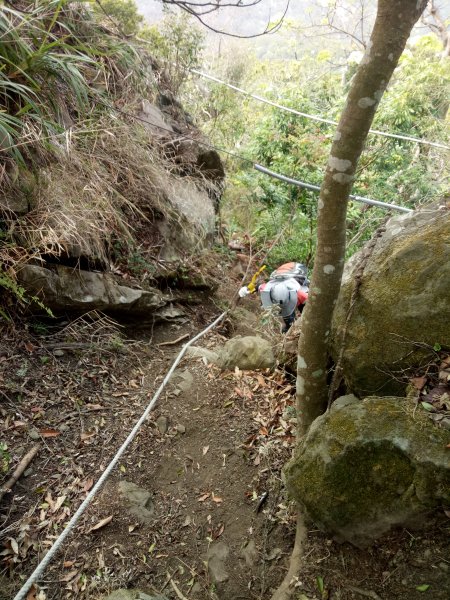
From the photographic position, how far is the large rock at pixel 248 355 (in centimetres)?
373

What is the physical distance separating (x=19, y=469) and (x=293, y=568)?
→ 1771mm

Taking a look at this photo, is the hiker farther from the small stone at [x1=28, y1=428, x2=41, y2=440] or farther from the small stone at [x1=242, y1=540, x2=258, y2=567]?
the small stone at [x1=28, y1=428, x2=41, y2=440]

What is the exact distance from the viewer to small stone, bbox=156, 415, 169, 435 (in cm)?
319

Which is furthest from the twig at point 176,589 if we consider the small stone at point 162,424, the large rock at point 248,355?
the large rock at point 248,355

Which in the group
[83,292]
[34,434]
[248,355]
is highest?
[83,292]

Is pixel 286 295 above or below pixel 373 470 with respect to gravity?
below

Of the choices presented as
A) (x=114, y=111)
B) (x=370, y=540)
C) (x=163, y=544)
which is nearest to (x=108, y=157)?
(x=114, y=111)

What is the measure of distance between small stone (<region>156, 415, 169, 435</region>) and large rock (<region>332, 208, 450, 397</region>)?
1.50 metres

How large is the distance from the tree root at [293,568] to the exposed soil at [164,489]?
0.15 feet

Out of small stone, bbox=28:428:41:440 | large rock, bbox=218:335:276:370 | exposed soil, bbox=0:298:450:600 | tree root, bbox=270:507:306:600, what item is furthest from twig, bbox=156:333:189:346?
tree root, bbox=270:507:306:600

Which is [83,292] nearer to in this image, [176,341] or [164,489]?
[176,341]

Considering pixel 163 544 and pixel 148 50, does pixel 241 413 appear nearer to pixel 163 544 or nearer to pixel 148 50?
pixel 163 544

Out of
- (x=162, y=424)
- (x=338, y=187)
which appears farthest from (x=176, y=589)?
(x=338, y=187)

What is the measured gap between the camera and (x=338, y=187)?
1.90 metres
